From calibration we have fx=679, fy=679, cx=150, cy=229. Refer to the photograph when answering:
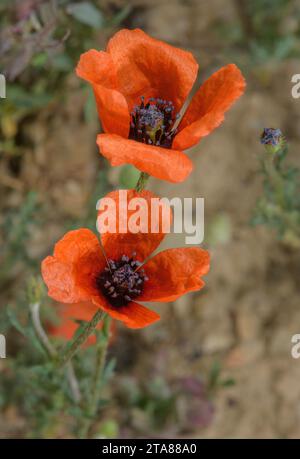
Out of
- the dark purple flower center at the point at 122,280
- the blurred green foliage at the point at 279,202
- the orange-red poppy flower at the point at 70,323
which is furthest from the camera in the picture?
the orange-red poppy flower at the point at 70,323

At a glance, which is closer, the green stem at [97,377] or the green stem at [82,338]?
the green stem at [82,338]

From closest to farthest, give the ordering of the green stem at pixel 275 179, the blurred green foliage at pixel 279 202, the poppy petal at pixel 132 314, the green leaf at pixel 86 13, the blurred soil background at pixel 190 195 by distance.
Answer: the poppy petal at pixel 132 314 → the green stem at pixel 275 179 → the blurred green foliage at pixel 279 202 → the green leaf at pixel 86 13 → the blurred soil background at pixel 190 195

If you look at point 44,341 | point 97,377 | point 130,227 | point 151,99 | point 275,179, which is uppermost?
point 151,99

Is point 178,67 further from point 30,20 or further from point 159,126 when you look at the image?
point 30,20

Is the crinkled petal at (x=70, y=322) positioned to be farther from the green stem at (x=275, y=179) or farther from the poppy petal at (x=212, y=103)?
the poppy petal at (x=212, y=103)

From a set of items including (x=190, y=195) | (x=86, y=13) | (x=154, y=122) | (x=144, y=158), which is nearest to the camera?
(x=144, y=158)

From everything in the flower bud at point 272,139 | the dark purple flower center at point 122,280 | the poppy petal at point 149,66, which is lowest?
the dark purple flower center at point 122,280

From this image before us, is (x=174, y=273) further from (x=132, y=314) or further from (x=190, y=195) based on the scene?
(x=190, y=195)

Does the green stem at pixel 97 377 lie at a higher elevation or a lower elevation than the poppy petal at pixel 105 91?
lower

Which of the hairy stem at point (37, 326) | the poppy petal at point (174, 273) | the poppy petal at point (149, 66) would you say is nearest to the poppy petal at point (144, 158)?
the poppy petal at point (174, 273)

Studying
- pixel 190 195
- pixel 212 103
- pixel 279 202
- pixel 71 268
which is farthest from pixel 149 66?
pixel 190 195
